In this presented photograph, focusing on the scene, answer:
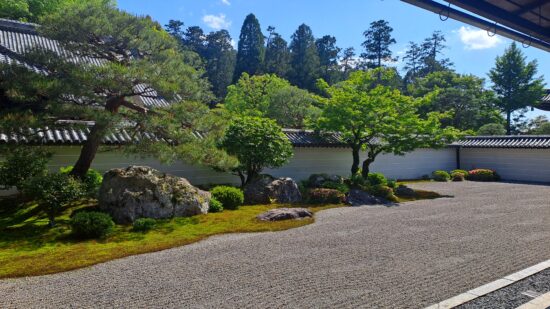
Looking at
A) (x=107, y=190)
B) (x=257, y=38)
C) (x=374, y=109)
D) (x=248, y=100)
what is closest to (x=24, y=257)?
(x=107, y=190)

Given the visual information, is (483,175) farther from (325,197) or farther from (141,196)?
(141,196)

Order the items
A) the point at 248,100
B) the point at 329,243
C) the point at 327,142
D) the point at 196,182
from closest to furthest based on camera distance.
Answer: the point at 329,243
the point at 196,182
the point at 327,142
the point at 248,100

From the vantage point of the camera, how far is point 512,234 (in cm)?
689

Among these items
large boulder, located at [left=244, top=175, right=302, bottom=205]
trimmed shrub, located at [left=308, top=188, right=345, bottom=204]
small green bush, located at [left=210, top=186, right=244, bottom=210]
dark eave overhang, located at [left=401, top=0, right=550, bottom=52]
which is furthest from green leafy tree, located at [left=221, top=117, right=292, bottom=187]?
dark eave overhang, located at [left=401, top=0, right=550, bottom=52]

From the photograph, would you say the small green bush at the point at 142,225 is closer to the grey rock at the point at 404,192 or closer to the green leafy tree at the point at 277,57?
the grey rock at the point at 404,192

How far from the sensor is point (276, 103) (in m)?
21.4

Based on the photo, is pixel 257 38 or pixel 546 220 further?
pixel 257 38

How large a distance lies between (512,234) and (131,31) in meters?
8.67

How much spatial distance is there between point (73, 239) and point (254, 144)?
19.2 ft

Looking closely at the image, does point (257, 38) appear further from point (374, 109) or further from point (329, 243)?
point (329, 243)

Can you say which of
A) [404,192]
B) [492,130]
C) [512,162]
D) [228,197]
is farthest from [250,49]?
[228,197]

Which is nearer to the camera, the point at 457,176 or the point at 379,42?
the point at 457,176

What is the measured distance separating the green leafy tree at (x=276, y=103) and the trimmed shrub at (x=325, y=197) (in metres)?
9.35

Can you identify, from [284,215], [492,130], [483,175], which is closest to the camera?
[284,215]
